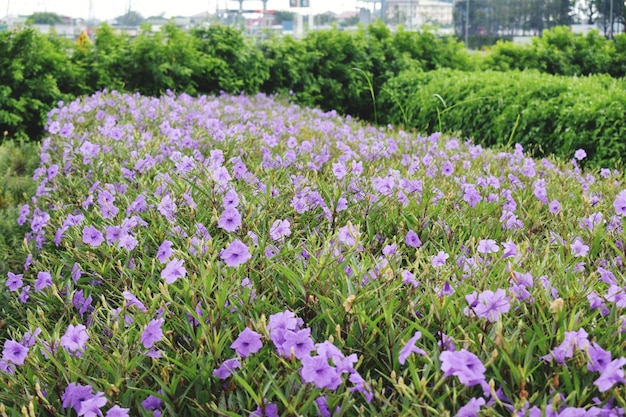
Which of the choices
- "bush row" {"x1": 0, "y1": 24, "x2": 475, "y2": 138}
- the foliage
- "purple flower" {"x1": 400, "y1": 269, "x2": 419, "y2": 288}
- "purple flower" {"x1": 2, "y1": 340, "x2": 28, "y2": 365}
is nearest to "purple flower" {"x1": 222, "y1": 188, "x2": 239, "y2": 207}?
"purple flower" {"x1": 400, "y1": 269, "x2": 419, "y2": 288}

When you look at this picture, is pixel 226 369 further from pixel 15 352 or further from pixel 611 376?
pixel 611 376

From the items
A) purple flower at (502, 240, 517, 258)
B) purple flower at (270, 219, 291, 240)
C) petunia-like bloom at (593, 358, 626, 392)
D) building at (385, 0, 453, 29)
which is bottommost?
petunia-like bloom at (593, 358, 626, 392)

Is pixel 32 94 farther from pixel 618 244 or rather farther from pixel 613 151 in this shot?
pixel 618 244

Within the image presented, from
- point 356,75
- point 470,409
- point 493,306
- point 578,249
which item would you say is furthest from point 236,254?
point 356,75

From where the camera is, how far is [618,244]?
250cm

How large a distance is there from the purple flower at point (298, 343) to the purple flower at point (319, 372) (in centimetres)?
12

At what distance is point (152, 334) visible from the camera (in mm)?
1691

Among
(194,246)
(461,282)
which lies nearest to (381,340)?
(461,282)

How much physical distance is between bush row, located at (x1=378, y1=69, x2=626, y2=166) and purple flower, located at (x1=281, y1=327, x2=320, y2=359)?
4.07 m

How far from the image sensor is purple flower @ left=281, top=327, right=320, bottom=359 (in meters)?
1.56

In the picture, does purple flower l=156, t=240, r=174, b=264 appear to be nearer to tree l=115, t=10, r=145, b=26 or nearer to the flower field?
the flower field

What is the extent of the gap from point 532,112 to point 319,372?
20.2ft

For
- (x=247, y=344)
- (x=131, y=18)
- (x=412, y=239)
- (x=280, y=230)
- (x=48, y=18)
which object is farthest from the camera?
(x=131, y=18)

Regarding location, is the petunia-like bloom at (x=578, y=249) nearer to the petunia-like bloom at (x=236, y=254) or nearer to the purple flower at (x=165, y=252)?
the petunia-like bloom at (x=236, y=254)
